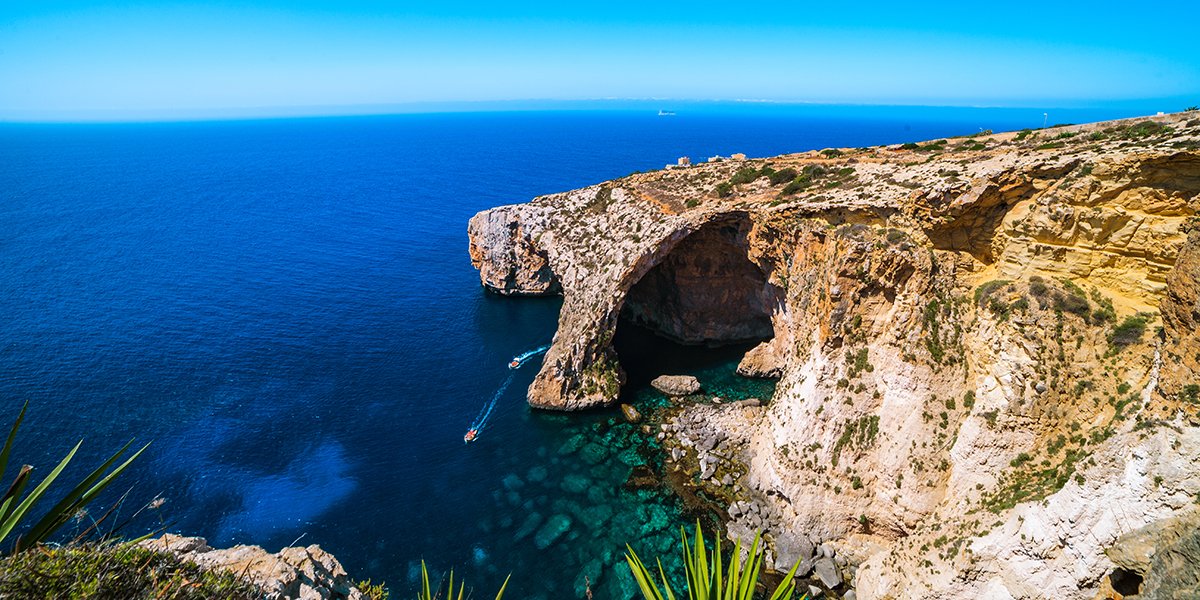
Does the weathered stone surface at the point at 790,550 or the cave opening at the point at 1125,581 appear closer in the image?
the cave opening at the point at 1125,581

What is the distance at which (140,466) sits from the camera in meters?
37.1

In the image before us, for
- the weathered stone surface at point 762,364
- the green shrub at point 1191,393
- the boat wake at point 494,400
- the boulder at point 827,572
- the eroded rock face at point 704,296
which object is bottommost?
the boulder at point 827,572

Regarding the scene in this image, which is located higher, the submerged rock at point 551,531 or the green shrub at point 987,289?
the green shrub at point 987,289

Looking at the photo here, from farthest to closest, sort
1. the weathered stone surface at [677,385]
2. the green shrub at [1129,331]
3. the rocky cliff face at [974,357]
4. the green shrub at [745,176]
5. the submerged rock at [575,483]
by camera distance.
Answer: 1. the green shrub at [745,176]
2. the weathered stone surface at [677,385]
3. the submerged rock at [575,483]
4. the green shrub at [1129,331]
5. the rocky cliff face at [974,357]

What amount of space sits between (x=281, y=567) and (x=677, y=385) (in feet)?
110

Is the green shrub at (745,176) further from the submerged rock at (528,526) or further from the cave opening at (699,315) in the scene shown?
the submerged rock at (528,526)

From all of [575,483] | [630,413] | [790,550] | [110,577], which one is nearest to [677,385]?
[630,413]

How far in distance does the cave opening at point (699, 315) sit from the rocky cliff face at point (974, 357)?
4.49 meters

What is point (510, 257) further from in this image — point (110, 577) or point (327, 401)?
point (110, 577)

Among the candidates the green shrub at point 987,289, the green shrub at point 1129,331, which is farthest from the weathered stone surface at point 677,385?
the green shrub at point 1129,331

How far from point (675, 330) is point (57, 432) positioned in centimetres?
4777

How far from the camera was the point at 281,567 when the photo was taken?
1547 cm

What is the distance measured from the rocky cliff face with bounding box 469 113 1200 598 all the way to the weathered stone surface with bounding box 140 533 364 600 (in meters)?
22.8

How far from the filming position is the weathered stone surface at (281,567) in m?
14.6
